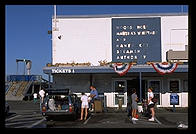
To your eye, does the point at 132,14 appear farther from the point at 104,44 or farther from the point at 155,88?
the point at 155,88

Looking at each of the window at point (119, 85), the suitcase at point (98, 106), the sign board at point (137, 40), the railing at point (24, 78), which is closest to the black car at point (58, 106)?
the suitcase at point (98, 106)

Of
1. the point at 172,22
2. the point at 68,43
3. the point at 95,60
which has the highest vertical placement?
the point at 172,22

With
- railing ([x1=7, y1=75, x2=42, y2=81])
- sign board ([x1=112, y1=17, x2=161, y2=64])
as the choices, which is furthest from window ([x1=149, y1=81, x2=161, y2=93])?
railing ([x1=7, y1=75, x2=42, y2=81])

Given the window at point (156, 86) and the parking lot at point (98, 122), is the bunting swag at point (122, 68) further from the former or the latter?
the window at point (156, 86)

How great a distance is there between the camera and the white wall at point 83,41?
21619 millimetres

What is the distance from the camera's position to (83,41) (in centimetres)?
2180

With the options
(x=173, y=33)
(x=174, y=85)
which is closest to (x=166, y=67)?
(x=174, y=85)

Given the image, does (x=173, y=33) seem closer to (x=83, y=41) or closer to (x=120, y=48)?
(x=120, y=48)

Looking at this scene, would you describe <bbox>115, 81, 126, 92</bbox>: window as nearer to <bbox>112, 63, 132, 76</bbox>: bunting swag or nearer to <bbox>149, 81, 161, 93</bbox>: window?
<bbox>149, 81, 161, 93</bbox>: window

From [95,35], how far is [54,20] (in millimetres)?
3454

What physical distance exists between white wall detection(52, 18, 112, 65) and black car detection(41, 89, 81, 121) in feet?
21.6

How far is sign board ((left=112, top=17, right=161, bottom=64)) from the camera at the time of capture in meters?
21.4
